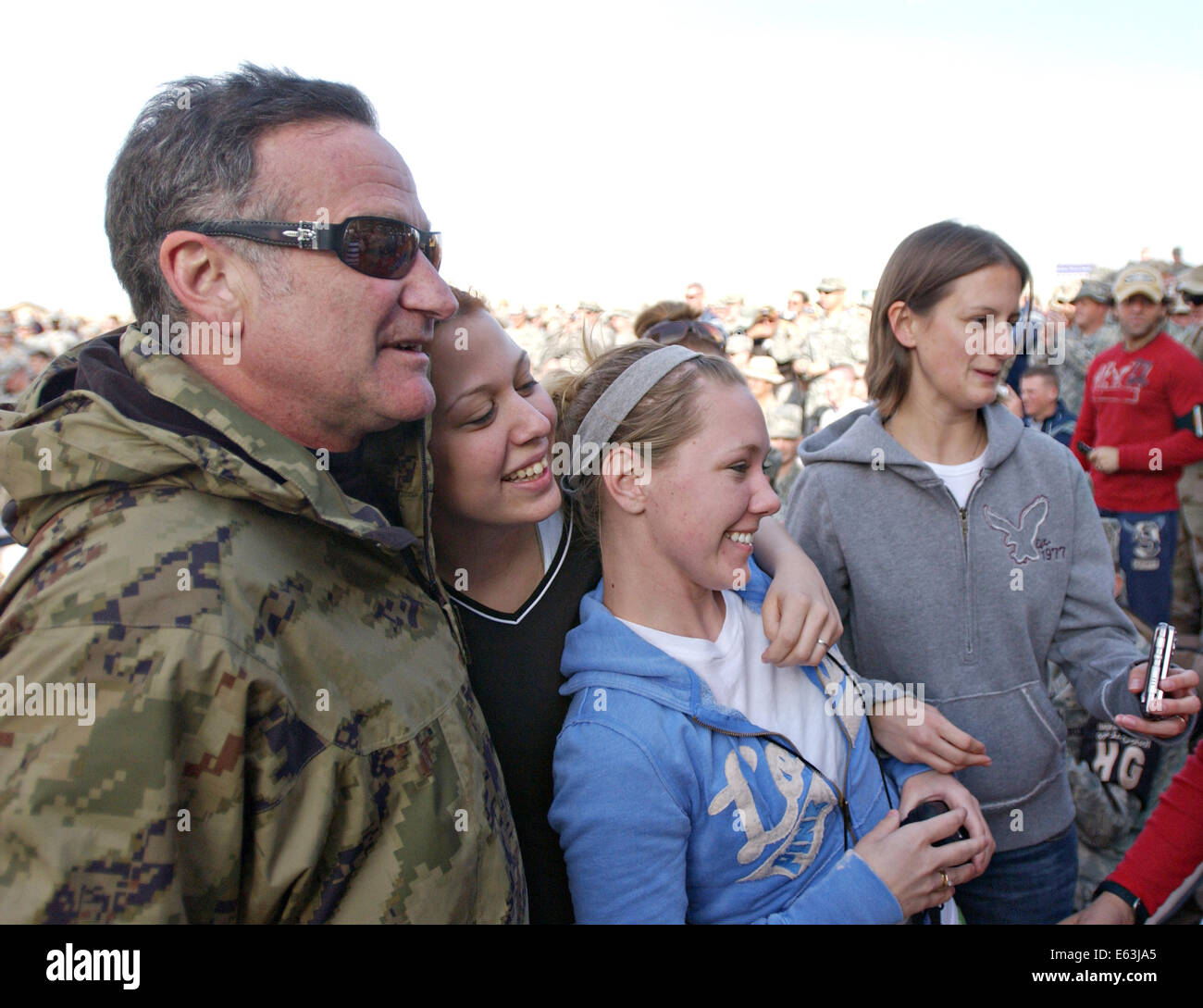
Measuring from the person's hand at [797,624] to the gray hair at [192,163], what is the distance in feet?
4.28

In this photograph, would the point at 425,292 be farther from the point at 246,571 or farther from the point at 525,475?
the point at 246,571

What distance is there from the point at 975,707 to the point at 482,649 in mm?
1515

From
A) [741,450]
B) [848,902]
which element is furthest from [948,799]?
[741,450]

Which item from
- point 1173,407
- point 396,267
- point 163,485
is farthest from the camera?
point 1173,407

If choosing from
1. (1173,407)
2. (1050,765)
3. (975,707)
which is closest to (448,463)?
(975,707)

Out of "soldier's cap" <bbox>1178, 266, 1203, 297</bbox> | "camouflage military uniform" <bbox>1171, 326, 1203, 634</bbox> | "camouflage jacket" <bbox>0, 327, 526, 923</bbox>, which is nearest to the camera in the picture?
"camouflage jacket" <bbox>0, 327, 526, 923</bbox>

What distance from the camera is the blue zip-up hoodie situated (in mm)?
1592

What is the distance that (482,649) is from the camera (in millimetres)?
1842

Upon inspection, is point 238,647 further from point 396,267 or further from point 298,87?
point 298,87

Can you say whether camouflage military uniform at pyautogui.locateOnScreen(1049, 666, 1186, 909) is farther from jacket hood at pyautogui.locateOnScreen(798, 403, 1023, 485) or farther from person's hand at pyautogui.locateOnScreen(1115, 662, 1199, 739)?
jacket hood at pyautogui.locateOnScreen(798, 403, 1023, 485)

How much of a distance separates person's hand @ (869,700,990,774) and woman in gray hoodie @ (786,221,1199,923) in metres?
0.43

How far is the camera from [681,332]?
3408mm

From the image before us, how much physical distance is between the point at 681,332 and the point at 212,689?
8.58 ft

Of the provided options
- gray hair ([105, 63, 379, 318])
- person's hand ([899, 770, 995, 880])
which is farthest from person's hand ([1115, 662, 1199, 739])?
gray hair ([105, 63, 379, 318])
